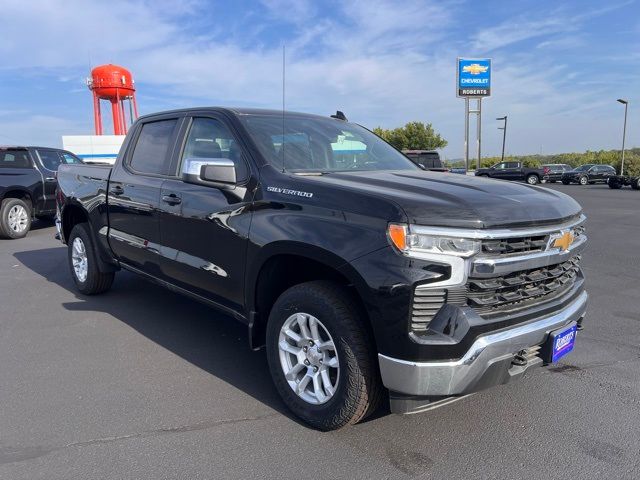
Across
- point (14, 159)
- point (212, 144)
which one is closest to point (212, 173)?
point (212, 144)

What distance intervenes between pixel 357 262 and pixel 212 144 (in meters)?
1.84

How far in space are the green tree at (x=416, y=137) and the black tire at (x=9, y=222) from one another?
44.2 m

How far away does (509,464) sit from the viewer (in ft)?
8.89

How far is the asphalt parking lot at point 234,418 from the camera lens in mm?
2693

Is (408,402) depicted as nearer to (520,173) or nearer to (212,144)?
(212,144)

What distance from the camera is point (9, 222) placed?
10.1m

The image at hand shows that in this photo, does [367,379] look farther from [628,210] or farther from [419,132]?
[419,132]

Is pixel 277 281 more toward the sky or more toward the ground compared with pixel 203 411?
more toward the sky

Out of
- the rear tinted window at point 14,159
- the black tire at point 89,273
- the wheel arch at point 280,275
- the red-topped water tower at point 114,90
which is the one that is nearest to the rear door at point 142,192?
the black tire at point 89,273

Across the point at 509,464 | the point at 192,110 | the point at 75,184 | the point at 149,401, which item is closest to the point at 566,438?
the point at 509,464

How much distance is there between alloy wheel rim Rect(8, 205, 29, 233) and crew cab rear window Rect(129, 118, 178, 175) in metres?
6.86

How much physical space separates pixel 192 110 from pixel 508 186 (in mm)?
2520

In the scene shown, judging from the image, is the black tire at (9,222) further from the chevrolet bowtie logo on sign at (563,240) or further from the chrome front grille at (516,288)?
the chevrolet bowtie logo on sign at (563,240)

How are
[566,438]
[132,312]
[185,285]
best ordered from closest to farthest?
[566,438] < [185,285] < [132,312]
